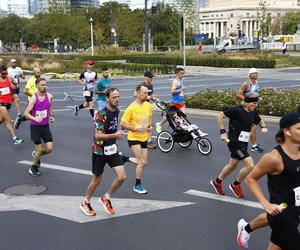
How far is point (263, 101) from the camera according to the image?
1513cm

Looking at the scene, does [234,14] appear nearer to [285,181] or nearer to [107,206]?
[107,206]

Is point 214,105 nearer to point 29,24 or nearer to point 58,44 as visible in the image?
point 58,44

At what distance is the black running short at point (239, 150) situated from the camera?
7.33 meters

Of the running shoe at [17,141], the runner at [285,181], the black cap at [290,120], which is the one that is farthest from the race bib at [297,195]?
the running shoe at [17,141]

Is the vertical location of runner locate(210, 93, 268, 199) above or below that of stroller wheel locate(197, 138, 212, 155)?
above

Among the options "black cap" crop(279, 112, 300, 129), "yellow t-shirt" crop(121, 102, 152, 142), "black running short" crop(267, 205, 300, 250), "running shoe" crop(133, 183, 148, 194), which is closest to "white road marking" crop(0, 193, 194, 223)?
"running shoe" crop(133, 183, 148, 194)

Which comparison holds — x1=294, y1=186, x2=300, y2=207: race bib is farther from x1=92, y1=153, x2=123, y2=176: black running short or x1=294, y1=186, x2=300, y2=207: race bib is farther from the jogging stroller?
the jogging stroller

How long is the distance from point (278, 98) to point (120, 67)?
26.0m

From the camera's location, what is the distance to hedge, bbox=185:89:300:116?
Result: 14.5 metres

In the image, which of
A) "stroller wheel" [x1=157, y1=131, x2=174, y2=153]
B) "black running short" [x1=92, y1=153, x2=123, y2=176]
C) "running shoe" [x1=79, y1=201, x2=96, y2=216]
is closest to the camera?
"black running short" [x1=92, y1=153, x2=123, y2=176]

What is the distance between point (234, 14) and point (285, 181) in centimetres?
15300

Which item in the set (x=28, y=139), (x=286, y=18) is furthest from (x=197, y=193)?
(x=286, y=18)

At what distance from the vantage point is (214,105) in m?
16.2

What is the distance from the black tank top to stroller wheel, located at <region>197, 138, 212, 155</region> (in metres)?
6.29
